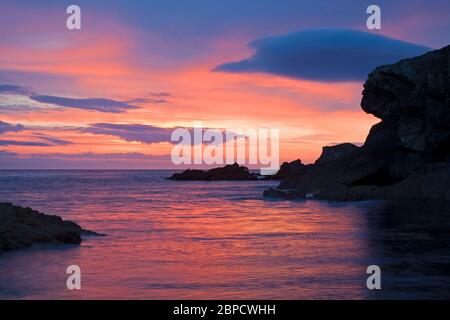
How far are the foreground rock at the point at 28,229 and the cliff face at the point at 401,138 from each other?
3519 cm

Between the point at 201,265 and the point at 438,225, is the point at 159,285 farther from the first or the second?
the point at 438,225

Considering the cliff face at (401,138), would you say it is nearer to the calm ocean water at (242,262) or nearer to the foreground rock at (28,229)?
the calm ocean water at (242,262)

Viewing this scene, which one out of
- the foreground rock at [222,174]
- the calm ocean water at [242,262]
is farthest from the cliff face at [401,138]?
the foreground rock at [222,174]

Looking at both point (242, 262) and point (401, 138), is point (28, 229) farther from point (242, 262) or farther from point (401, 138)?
point (401, 138)

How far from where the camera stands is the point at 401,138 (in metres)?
57.8

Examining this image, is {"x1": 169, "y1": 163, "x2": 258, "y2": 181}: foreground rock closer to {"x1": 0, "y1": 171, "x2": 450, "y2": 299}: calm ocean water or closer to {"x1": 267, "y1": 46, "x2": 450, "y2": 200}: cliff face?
{"x1": 267, "y1": 46, "x2": 450, "y2": 200}: cliff face

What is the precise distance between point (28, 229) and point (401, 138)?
1756 inches

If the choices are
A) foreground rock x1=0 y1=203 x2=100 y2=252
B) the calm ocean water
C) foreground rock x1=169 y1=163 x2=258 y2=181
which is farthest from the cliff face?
foreground rock x1=169 y1=163 x2=258 y2=181

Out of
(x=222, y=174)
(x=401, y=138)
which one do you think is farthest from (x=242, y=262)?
(x=222, y=174)

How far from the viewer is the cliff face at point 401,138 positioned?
5466 centimetres

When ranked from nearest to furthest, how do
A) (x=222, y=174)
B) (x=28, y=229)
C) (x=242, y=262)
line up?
(x=242, y=262), (x=28, y=229), (x=222, y=174)

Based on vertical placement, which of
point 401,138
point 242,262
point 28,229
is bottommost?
point 242,262
